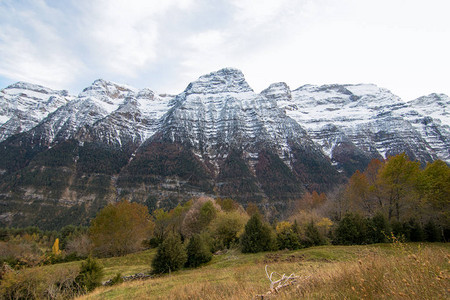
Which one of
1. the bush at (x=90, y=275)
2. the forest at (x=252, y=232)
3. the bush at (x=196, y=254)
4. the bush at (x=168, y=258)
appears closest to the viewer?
the forest at (x=252, y=232)

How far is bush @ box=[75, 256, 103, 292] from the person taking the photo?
15.5 meters

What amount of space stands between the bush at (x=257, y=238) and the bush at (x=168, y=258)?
8578 millimetres

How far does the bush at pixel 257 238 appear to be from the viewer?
85.3 ft

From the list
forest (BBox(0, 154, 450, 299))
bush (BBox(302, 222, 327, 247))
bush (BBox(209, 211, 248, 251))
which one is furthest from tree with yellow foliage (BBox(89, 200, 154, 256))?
bush (BBox(302, 222, 327, 247))

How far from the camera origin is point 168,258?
20.5 m

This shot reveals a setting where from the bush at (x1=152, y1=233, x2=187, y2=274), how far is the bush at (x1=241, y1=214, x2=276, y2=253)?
858cm

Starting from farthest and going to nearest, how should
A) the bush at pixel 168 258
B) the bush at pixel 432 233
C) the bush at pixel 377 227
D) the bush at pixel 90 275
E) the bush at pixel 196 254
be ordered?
the bush at pixel 432 233 → the bush at pixel 377 227 → the bush at pixel 196 254 → the bush at pixel 168 258 → the bush at pixel 90 275

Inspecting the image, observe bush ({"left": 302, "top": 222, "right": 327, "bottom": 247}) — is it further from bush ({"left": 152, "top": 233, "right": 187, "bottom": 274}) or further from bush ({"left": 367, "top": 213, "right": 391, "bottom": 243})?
bush ({"left": 152, "top": 233, "right": 187, "bottom": 274})

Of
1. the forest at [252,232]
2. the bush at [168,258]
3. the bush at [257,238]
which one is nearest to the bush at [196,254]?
the forest at [252,232]

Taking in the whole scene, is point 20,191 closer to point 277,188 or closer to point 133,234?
point 133,234

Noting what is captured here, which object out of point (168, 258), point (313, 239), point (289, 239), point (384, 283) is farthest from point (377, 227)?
point (384, 283)

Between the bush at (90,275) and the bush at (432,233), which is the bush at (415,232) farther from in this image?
the bush at (90,275)

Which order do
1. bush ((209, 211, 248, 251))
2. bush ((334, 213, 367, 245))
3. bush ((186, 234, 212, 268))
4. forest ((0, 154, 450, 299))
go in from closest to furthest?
1. forest ((0, 154, 450, 299))
2. bush ((186, 234, 212, 268))
3. bush ((334, 213, 367, 245))
4. bush ((209, 211, 248, 251))

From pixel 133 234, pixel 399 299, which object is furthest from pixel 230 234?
pixel 399 299
